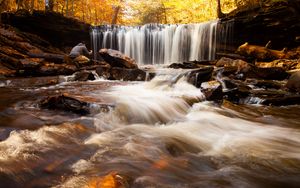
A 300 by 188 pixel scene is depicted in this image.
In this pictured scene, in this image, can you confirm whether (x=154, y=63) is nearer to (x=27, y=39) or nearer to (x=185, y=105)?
(x=27, y=39)

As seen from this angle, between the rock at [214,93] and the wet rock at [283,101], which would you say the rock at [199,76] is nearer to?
the rock at [214,93]

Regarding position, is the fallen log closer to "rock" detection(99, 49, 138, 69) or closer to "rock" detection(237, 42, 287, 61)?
"rock" detection(99, 49, 138, 69)

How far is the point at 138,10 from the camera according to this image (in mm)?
35062

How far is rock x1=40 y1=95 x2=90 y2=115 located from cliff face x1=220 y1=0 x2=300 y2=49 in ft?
47.4

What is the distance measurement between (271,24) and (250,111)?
11.7 meters

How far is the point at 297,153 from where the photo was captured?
5.11 metres

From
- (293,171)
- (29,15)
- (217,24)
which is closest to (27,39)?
(29,15)

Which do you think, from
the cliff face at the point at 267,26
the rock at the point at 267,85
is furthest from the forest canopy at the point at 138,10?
the rock at the point at 267,85

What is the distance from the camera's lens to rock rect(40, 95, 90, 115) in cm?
672

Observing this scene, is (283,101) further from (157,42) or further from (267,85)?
(157,42)

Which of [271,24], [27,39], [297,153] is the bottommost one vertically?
[297,153]

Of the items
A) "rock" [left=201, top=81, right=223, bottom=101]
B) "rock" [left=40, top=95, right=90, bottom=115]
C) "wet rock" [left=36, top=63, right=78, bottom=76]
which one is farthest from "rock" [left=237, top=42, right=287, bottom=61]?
"rock" [left=40, top=95, right=90, bottom=115]

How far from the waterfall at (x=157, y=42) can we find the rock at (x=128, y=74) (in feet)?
28.5

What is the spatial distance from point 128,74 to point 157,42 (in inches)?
375
